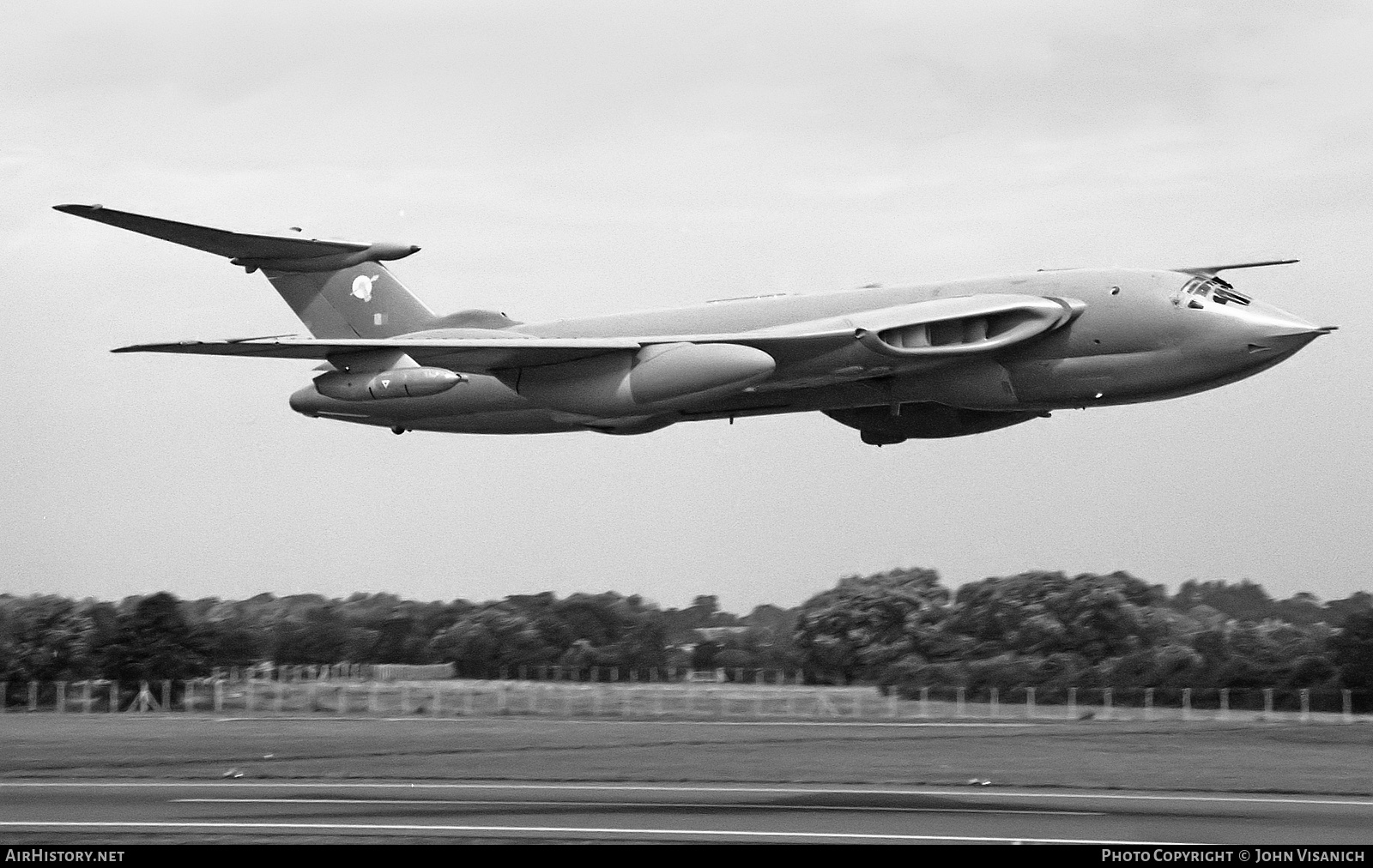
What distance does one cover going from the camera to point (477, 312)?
29.9 metres

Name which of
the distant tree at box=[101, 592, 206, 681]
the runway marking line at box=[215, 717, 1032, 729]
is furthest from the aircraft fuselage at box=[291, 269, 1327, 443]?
the distant tree at box=[101, 592, 206, 681]

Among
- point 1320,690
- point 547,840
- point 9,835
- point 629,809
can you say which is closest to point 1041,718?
point 1320,690

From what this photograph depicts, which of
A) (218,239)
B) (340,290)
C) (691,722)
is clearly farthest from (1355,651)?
(218,239)

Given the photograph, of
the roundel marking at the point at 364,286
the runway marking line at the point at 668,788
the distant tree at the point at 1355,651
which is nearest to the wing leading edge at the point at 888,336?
the roundel marking at the point at 364,286

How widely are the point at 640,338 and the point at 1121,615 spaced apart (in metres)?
17.6

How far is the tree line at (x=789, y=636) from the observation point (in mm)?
35375

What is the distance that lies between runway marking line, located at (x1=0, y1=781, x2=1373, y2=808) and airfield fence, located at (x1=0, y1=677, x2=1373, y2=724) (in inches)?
292

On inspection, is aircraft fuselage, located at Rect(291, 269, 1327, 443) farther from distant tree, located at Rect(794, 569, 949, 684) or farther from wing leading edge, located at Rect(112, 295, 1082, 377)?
distant tree, located at Rect(794, 569, 949, 684)

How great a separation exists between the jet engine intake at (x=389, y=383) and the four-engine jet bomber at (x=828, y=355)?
3cm

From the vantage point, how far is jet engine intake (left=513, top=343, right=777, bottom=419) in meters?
24.7

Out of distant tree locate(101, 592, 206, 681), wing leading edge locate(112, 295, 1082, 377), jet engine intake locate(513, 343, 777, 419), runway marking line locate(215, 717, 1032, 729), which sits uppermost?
wing leading edge locate(112, 295, 1082, 377)

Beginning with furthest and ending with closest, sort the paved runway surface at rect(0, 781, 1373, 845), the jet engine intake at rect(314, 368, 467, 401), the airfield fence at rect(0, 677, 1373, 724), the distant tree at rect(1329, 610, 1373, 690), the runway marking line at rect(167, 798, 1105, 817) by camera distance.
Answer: the distant tree at rect(1329, 610, 1373, 690) < the airfield fence at rect(0, 677, 1373, 724) < the jet engine intake at rect(314, 368, 467, 401) < the runway marking line at rect(167, 798, 1105, 817) < the paved runway surface at rect(0, 781, 1373, 845)
